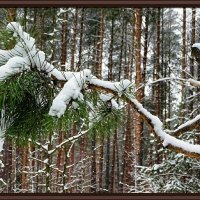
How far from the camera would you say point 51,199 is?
1.21m

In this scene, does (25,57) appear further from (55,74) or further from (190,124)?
(190,124)

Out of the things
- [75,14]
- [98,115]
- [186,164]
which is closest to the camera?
[98,115]

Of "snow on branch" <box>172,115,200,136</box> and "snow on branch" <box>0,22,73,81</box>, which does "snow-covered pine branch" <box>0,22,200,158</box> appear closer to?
"snow on branch" <box>0,22,73,81</box>

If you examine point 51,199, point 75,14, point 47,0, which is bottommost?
point 51,199

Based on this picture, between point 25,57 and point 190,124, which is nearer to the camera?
point 25,57

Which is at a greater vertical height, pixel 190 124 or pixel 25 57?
pixel 25 57

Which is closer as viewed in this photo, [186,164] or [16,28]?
[16,28]

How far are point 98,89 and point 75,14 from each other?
38.7 feet

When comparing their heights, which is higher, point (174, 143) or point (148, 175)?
point (174, 143)

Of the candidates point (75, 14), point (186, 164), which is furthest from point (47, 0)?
point (75, 14)

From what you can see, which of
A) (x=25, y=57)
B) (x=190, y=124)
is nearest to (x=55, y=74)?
(x=25, y=57)

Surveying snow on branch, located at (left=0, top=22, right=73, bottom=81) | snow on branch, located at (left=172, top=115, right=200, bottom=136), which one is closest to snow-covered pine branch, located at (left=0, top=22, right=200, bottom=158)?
snow on branch, located at (left=0, top=22, right=73, bottom=81)

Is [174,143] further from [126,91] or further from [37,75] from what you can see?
[37,75]

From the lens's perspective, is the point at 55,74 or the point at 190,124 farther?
the point at 190,124
